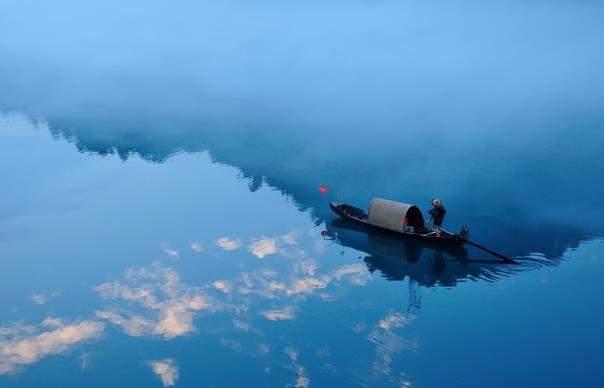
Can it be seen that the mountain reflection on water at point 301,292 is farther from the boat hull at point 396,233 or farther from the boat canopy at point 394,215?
the boat canopy at point 394,215

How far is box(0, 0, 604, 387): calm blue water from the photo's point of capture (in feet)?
83.9

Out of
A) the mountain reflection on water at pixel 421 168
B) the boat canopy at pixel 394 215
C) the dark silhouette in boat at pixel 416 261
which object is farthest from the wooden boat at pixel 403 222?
the mountain reflection on water at pixel 421 168

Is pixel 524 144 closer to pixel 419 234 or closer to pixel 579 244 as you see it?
pixel 579 244

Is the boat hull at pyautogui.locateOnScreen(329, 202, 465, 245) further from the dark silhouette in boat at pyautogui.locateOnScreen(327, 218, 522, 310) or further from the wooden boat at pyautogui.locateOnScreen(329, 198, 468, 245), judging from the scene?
the dark silhouette in boat at pyautogui.locateOnScreen(327, 218, 522, 310)

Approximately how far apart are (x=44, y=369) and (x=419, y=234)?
949 inches

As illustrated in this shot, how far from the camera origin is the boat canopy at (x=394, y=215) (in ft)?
115

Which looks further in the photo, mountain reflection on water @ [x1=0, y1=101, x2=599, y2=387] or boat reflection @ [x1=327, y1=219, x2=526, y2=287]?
boat reflection @ [x1=327, y1=219, x2=526, y2=287]

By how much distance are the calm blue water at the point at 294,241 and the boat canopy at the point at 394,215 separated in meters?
1.66

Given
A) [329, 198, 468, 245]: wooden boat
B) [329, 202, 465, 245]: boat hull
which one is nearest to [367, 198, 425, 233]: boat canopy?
[329, 198, 468, 245]: wooden boat

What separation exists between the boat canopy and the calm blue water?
166 cm

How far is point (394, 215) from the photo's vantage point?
35219 millimetres

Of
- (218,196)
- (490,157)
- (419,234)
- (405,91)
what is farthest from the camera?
(405,91)

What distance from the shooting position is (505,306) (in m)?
28.6

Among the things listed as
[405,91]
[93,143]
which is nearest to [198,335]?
[93,143]
